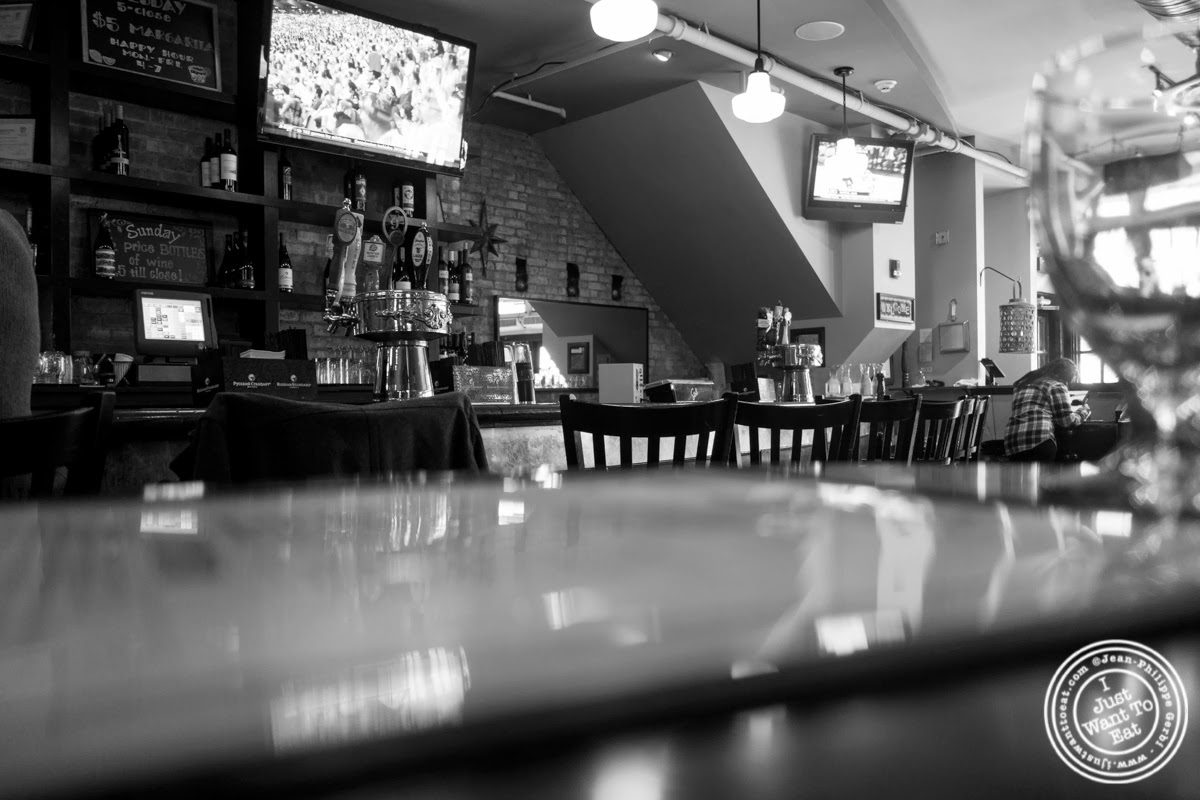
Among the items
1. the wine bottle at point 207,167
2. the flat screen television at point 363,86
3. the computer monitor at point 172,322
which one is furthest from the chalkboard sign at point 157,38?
the computer monitor at point 172,322

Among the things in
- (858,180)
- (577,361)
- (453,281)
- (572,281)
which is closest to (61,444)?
(453,281)

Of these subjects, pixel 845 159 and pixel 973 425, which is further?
pixel 845 159

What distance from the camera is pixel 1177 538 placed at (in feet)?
0.90

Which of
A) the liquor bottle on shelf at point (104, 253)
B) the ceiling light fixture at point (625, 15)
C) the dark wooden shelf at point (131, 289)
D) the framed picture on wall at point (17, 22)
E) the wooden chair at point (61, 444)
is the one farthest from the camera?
the liquor bottle on shelf at point (104, 253)

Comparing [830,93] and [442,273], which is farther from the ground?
[830,93]

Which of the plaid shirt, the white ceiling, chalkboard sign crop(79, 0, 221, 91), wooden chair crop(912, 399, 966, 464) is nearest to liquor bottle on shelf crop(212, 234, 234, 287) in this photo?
chalkboard sign crop(79, 0, 221, 91)

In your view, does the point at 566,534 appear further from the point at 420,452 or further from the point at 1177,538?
the point at 420,452

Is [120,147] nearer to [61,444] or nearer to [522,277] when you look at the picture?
[522,277]

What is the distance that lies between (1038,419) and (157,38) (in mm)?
5093

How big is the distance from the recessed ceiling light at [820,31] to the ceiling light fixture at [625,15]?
2422 millimetres

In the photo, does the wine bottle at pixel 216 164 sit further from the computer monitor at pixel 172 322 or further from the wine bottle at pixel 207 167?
the computer monitor at pixel 172 322

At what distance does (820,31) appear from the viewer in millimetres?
5895

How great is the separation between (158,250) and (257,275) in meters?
0.55

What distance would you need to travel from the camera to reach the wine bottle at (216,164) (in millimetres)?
5109
